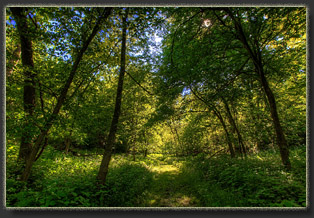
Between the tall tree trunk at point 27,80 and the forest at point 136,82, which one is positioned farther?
the forest at point 136,82

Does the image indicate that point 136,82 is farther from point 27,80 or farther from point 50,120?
point 27,80

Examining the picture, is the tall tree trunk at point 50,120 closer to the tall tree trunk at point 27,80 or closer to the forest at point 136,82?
the forest at point 136,82

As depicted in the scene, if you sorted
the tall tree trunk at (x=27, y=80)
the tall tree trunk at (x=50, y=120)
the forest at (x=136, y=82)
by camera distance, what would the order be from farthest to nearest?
1. the tall tree trunk at (x=50, y=120)
2. the forest at (x=136, y=82)
3. the tall tree trunk at (x=27, y=80)

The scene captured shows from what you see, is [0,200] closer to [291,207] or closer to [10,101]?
[10,101]

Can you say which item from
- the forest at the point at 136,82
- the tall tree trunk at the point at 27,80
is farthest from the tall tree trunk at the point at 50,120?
the tall tree trunk at the point at 27,80

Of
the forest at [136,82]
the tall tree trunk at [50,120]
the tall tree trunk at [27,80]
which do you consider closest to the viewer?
the tall tree trunk at [27,80]

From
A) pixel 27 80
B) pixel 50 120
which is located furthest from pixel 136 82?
pixel 27 80

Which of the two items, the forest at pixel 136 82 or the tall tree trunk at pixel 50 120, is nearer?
A: the forest at pixel 136 82

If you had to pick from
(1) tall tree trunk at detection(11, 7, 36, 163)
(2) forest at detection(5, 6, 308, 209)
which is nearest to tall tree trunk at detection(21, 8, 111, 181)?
(2) forest at detection(5, 6, 308, 209)

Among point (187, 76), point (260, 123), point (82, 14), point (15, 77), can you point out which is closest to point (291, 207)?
point (260, 123)

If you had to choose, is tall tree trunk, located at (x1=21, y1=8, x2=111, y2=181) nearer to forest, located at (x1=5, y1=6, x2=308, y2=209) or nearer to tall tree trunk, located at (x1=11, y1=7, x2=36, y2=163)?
forest, located at (x1=5, y1=6, x2=308, y2=209)

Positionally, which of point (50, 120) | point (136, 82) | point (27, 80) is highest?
point (136, 82)

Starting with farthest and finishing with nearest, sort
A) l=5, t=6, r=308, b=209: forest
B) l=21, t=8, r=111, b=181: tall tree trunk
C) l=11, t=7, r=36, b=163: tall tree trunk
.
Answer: l=21, t=8, r=111, b=181: tall tree trunk, l=5, t=6, r=308, b=209: forest, l=11, t=7, r=36, b=163: tall tree trunk

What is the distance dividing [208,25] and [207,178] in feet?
21.4
